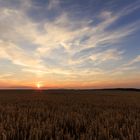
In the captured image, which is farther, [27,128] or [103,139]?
[27,128]

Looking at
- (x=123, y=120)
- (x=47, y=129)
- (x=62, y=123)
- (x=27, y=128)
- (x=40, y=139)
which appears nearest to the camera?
(x=40, y=139)

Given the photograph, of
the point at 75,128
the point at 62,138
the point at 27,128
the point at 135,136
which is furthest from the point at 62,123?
the point at 135,136

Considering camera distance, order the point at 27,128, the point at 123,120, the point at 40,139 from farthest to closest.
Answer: the point at 123,120, the point at 27,128, the point at 40,139

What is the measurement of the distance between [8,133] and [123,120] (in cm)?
402

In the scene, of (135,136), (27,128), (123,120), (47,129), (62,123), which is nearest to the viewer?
(135,136)

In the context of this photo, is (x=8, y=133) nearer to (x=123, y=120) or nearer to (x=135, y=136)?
(x=135, y=136)

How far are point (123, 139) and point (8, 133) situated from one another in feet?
7.55

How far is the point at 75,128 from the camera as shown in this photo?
6.00 metres

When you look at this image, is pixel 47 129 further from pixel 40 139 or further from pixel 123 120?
pixel 123 120

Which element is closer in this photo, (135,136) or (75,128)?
(135,136)

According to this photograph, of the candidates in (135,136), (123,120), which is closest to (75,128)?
(135,136)

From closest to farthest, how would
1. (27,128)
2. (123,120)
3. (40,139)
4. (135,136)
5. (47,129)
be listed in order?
1. (40,139)
2. (135,136)
3. (47,129)
4. (27,128)
5. (123,120)

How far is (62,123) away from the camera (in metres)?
6.54

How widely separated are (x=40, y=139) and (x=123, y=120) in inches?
148
